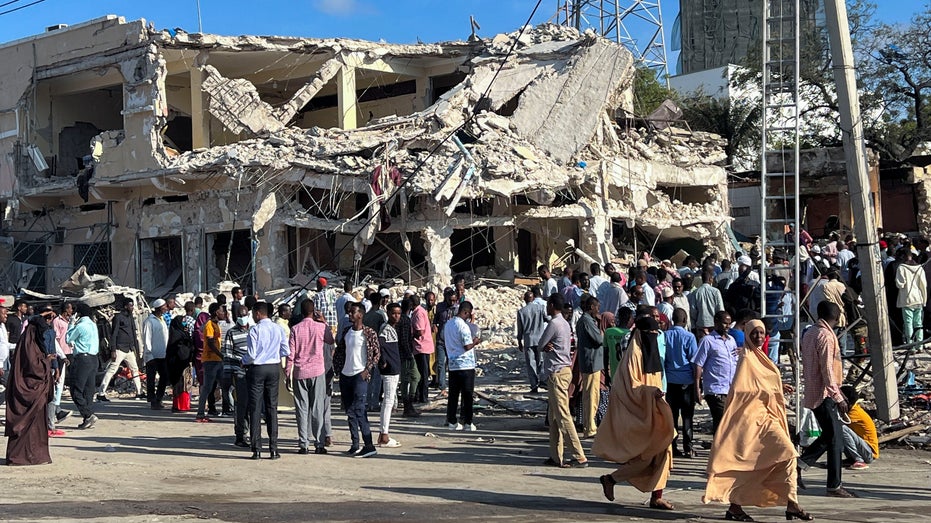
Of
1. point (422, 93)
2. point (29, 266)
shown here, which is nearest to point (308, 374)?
point (422, 93)

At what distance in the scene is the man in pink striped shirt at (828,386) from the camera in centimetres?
879

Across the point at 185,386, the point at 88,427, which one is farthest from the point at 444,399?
the point at 88,427

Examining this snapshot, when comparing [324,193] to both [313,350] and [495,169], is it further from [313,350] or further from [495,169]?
[313,350]

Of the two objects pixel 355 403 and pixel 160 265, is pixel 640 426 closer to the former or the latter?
pixel 355 403

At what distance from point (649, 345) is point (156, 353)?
9.39 meters

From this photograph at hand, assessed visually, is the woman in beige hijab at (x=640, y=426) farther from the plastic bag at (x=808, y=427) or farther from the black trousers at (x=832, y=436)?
the plastic bag at (x=808, y=427)

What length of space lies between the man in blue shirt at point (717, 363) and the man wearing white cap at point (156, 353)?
8.35 metres

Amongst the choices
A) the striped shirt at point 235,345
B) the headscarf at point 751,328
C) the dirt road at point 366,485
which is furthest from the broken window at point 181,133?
the headscarf at point 751,328

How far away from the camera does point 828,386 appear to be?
8797 mm

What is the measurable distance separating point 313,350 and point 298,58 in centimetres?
1828

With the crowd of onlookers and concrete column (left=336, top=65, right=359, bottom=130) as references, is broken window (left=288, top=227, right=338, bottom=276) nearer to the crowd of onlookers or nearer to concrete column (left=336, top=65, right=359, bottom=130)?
concrete column (left=336, top=65, right=359, bottom=130)

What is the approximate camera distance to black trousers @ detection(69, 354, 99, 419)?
13195 mm

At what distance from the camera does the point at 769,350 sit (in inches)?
550

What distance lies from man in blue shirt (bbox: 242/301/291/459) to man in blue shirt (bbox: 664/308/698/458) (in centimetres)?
381
